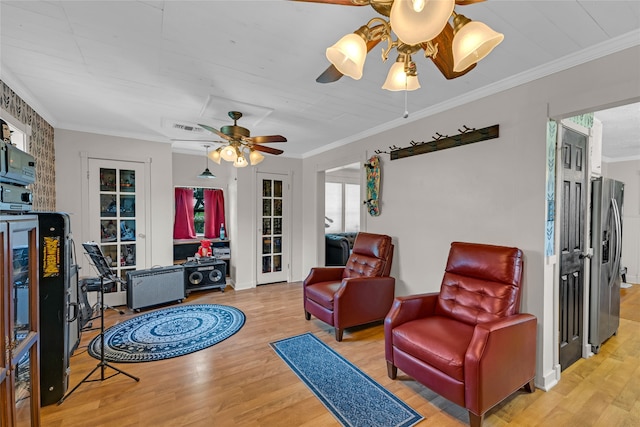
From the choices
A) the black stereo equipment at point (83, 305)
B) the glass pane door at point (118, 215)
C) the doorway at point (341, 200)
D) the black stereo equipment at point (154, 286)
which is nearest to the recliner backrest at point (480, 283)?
the black stereo equipment at point (83, 305)

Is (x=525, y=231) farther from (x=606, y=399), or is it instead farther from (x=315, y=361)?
(x=315, y=361)

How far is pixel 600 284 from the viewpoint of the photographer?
2.76 metres

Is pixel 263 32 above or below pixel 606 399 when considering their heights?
above

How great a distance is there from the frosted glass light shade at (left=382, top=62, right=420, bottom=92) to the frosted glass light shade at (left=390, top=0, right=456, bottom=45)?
525 mm

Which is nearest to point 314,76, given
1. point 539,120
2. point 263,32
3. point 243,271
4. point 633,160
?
point 263,32

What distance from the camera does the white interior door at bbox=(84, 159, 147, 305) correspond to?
379 cm

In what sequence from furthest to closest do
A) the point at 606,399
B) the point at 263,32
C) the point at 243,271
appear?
the point at 243,271, the point at 606,399, the point at 263,32

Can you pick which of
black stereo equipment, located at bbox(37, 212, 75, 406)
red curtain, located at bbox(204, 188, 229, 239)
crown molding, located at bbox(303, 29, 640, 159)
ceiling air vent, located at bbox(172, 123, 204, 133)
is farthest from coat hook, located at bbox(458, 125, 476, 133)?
red curtain, located at bbox(204, 188, 229, 239)

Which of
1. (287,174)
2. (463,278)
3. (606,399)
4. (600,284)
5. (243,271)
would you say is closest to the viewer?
(606,399)

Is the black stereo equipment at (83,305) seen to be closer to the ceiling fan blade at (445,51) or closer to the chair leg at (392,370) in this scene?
→ the chair leg at (392,370)

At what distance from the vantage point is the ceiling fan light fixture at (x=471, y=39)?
0.99m

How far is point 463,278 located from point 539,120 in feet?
4.51

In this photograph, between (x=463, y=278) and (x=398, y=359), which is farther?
(x=463, y=278)

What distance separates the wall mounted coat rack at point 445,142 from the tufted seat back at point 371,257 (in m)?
1.02
